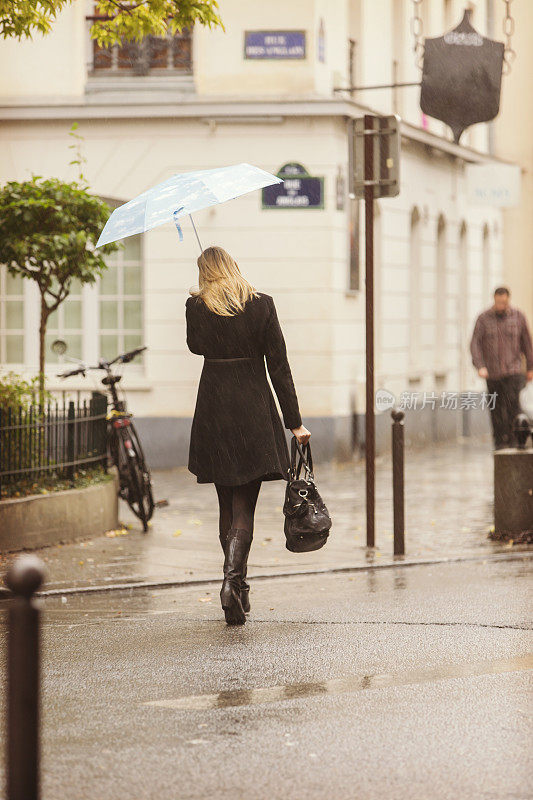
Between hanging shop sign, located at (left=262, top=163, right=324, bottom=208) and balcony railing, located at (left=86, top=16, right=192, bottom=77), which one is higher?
balcony railing, located at (left=86, top=16, right=192, bottom=77)

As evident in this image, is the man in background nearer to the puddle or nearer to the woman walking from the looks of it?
the woman walking

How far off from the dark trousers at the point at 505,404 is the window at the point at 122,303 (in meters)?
4.67

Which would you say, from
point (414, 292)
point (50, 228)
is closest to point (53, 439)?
point (50, 228)

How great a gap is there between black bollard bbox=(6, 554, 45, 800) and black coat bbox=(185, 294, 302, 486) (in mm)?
4357

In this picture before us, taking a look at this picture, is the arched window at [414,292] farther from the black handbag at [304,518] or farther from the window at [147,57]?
the black handbag at [304,518]

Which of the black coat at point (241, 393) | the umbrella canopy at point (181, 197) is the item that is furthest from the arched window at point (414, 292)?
the black coat at point (241, 393)

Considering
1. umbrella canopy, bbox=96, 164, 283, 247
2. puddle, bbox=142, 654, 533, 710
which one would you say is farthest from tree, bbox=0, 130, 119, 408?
puddle, bbox=142, 654, 533, 710

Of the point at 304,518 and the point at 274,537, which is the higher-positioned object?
the point at 304,518

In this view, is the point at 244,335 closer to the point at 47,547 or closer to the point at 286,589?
the point at 286,589

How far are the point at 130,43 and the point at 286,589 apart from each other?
11.0 m

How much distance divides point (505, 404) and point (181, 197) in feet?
29.3

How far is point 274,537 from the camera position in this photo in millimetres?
11898

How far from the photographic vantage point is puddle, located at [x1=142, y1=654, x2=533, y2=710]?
6082mm

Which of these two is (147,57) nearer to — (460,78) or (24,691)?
(460,78)
